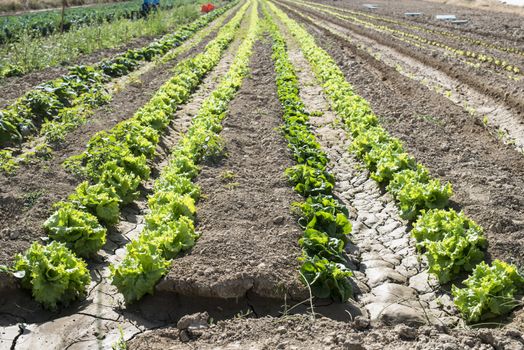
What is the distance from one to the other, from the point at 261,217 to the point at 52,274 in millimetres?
2529

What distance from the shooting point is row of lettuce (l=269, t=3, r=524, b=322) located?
4844 millimetres

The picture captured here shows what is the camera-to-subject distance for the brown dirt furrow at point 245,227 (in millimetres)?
5316

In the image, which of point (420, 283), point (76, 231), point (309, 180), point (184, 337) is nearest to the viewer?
point (184, 337)

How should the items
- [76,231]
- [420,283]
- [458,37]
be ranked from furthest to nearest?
[458,37] < [76,231] < [420,283]

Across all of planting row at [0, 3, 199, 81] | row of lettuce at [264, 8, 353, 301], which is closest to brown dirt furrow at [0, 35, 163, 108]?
planting row at [0, 3, 199, 81]

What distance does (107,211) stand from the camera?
6566mm

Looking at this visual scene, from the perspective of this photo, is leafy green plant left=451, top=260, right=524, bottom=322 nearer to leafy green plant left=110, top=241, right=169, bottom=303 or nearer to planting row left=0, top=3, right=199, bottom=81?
leafy green plant left=110, top=241, right=169, bottom=303

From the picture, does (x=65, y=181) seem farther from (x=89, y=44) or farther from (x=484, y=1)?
(x=484, y=1)

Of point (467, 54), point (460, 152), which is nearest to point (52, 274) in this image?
point (460, 152)

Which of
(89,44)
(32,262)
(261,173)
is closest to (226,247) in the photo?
(32,262)

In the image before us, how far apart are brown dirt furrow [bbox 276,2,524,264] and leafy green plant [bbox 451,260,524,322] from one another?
1.78 feet

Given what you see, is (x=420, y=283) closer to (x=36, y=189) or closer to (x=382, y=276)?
(x=382, y=276)

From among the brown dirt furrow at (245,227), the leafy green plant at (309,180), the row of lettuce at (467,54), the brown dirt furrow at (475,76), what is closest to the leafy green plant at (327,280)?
the brown dirt furrow at (245,227)

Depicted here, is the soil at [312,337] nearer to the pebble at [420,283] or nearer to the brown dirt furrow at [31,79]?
the pebble at [420,283]
